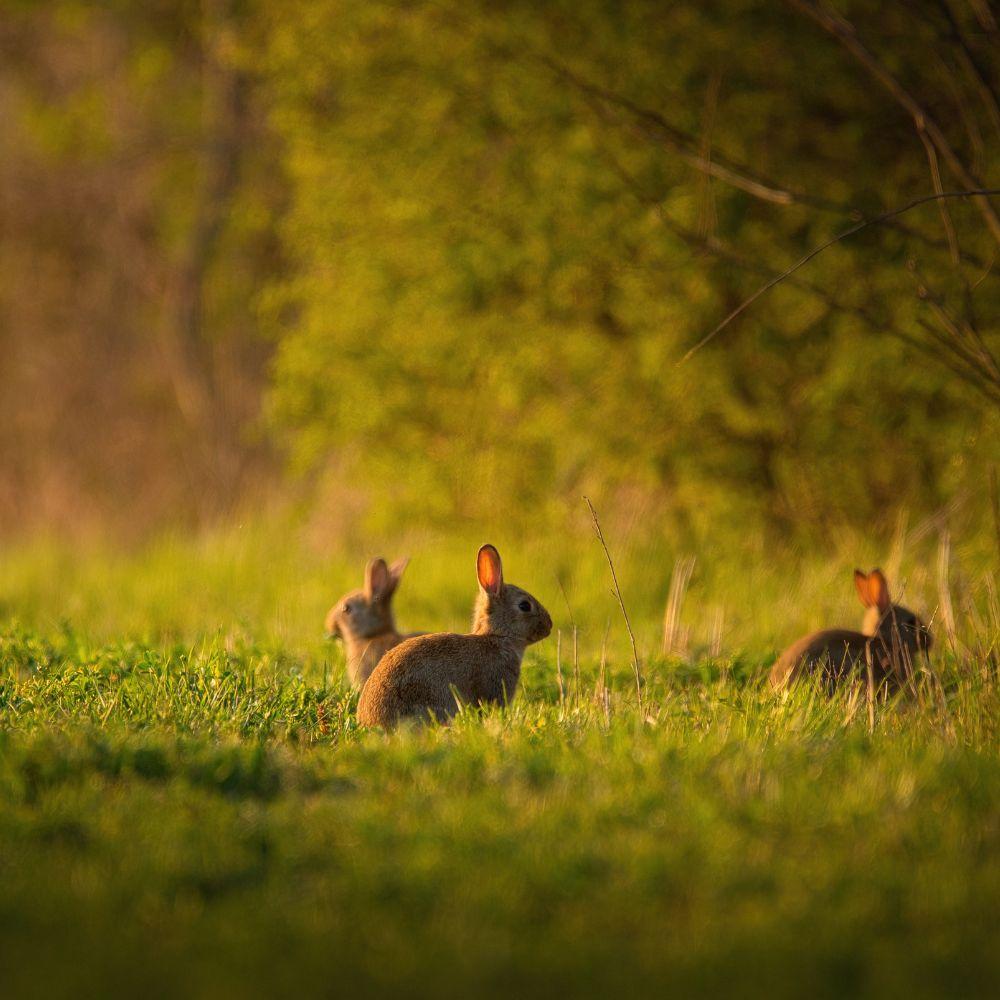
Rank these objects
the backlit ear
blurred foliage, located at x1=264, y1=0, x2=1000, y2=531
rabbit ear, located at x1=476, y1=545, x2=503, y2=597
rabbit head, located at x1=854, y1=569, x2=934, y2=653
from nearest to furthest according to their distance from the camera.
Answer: rabbit ear, located at x1=476, y1=545, x2=503, y2=597 → rabbit head, located at x1=854, y1=569, x2=934, y2=653 → the backlit ear → blurred foliage, located at x1=264, y1=0, x2=1000, y2=531

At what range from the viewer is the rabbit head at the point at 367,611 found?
8.25m

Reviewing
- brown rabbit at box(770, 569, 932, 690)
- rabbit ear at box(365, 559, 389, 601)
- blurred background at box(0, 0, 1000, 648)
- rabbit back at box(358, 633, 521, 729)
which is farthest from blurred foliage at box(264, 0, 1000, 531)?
rabbit back at box(358, 633, 521, 729)

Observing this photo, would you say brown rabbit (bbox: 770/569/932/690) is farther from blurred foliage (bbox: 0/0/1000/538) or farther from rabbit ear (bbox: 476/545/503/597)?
blurred foliage (bbox: 0/0/1000/538)

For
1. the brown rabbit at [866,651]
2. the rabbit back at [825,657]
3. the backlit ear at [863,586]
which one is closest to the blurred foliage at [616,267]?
the backlit ear at [863,586]

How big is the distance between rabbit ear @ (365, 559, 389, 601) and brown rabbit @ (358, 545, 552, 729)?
1201mm

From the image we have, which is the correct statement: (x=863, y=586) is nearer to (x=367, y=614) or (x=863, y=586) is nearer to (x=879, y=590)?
(x=879, y=590)

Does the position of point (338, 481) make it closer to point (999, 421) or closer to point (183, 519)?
point (183, 519)

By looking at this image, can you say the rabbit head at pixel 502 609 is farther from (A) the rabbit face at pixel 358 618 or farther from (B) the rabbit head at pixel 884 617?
(B) the rabbit head at pixel 884 617

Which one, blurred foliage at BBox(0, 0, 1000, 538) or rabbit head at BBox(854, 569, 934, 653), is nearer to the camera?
rabbit head at BBox(854, 569, 934, 653)

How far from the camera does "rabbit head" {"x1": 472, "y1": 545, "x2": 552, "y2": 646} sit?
706 centimetres

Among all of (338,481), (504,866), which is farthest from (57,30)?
(504,866)

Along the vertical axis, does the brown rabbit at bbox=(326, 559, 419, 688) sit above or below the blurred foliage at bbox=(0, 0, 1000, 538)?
below

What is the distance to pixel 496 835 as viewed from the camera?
177 inches

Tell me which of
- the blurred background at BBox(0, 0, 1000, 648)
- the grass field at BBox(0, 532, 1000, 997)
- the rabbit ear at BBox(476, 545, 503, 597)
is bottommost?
the grass field at BBox(0, 532, 1000, 997)
